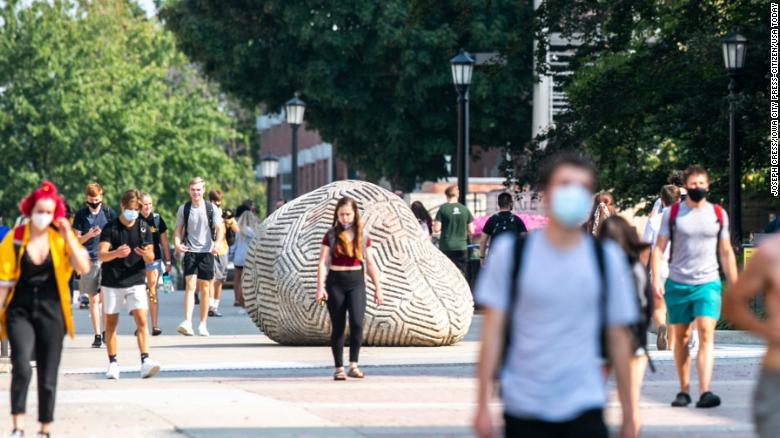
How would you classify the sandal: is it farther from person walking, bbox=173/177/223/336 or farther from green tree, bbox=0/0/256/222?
green tree, bbox=0/0/256/222

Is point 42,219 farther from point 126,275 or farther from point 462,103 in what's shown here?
point 462,103

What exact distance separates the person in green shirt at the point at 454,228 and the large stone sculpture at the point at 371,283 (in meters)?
6.00

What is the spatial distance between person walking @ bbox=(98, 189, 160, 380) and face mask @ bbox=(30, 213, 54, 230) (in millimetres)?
4095

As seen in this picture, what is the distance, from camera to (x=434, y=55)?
4362 centimetres

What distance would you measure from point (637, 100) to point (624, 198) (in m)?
4.45

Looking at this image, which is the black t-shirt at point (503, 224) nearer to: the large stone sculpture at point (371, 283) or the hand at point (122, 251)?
the large stone sculpture at point (371, 283)

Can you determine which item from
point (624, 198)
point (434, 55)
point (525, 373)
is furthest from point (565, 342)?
point (434, 55)

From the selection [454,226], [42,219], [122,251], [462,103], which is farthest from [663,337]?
[462,103]

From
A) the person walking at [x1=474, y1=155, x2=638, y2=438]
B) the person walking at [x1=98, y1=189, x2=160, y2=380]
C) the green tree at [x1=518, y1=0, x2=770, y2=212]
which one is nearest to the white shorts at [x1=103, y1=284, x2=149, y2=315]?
the person walking at [x1=98, y1=189, x2=160, y2=380]

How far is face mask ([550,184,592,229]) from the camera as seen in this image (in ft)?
19.8

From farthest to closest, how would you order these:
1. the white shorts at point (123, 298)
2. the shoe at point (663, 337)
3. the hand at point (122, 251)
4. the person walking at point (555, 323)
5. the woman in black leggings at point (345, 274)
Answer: the shoe at point (663, 337)
the white shorts at point (123, 298)
the woman in black leggings at point (345, 274)
the hand at point (122, 251)
the person walking at point (555, 323)

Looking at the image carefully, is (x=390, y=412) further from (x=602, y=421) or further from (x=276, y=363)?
(x=602, y=421)

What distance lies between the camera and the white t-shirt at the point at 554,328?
239 inches

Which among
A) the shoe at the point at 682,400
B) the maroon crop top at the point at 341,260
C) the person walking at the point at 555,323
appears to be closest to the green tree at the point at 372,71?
the maroon crop top at the point at 341,260
